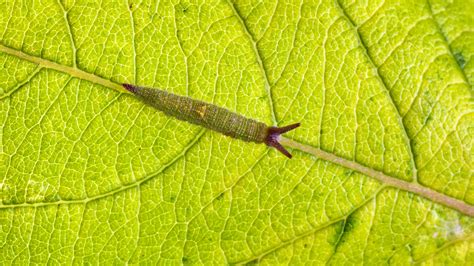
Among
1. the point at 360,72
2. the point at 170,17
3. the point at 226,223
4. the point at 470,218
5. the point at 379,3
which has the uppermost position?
the point at 170,17

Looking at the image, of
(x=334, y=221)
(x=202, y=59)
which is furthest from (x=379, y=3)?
(x=334, y=221)

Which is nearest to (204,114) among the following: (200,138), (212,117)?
(212,117)

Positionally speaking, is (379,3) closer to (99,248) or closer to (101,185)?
(101,185)

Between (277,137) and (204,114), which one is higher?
(204,114)

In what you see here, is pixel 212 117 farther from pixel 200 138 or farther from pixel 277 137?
pixel 277 137

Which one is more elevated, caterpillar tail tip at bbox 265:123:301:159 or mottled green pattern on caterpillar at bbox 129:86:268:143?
mottled green pattern on caterpillar at bbox 129:86:268:143
